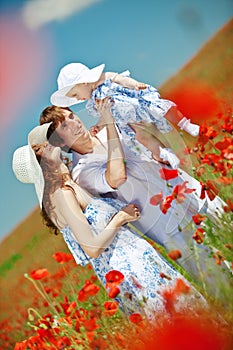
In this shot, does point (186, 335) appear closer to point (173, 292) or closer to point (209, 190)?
point (173, 292)

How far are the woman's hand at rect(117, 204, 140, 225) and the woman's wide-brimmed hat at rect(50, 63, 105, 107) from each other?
252 mm

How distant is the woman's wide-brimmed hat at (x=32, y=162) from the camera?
1419mm

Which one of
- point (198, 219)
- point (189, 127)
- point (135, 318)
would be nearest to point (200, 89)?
point (189, 127)

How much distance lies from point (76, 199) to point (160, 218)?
19 cm

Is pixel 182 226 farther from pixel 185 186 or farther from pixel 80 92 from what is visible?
pixel 80 92

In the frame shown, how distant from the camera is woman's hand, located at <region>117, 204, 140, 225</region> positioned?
1.42 m

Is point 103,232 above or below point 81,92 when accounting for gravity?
below

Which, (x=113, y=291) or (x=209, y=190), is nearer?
(x=113, y=291)

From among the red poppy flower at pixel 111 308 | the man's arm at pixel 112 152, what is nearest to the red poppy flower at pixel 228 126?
the man's arm at pixel 112 152

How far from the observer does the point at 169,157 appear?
145 centimetres

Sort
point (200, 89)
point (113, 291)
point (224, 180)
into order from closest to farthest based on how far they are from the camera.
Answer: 1. point (113, 291)
2. point (224, 180)
3. point (200, 89)

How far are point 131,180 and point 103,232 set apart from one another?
13 centimetres

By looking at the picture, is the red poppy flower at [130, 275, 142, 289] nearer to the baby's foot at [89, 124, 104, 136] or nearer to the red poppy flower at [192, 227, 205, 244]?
the red poppy flower at [192, 227, 205, 244]

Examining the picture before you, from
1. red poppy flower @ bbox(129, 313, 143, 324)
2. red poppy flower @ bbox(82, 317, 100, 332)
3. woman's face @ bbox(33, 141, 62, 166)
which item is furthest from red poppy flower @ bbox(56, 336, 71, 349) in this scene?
woman's face @ bbox(33, 141, 62, 166)
